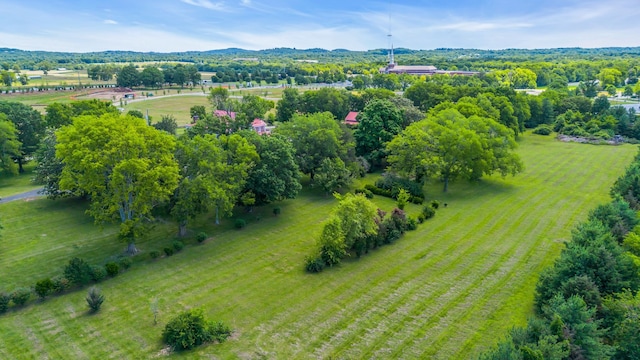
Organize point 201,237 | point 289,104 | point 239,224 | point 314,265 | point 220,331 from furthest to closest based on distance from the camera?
point 289,104
point 239,224
point 201,237
point 314,265
point 220,331

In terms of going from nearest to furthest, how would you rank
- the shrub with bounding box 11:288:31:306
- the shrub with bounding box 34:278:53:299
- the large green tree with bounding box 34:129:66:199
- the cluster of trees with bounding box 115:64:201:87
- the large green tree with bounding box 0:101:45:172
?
1. the shrub with bounding box 11:288:31:306
2. the shrub with bounding box 34:278:53:299
3. the large green tree with bounding box 34:129:66:199
4. the large green tree with bounding box 0:101:45:172
5. the cluster of trees with bounding box 115:64:201:87

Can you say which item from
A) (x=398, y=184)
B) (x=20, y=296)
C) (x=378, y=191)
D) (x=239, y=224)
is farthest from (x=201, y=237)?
(x=398, y=184)

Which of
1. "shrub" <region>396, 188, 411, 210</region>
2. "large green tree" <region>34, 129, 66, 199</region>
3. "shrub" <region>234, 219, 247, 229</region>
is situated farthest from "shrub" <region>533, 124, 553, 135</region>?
"large green tree" <region>34, 129, 66, 199</region>

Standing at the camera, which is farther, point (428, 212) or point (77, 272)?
point (428, 212)

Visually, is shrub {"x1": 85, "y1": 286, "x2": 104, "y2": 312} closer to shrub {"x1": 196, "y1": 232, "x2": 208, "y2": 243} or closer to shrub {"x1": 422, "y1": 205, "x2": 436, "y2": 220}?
shrub {"x1": 196, "y1": 232, "x2": 208, "y2": 243}

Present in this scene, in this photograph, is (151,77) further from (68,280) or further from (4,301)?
(4,301)

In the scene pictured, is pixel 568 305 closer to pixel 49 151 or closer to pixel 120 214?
pixel 120 214

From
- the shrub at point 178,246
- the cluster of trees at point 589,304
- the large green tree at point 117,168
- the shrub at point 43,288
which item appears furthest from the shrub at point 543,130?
the shrub at point 43,288

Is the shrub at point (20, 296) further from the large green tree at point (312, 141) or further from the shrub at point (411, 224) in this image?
the shrub at point (411, 224)
